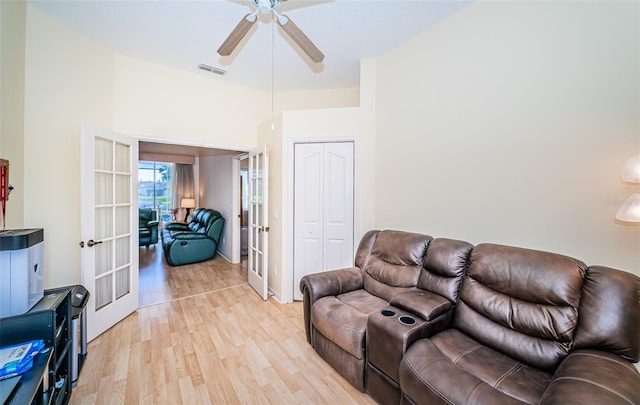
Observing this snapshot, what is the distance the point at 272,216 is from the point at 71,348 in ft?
7.24

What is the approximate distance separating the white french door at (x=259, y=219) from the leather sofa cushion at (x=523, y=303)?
2320 mm

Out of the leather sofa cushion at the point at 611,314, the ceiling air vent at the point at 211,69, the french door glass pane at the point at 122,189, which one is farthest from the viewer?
the ceiling air vent at the point at 211,69

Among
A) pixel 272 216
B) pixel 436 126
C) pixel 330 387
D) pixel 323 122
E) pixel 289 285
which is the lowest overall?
pixel 330 387

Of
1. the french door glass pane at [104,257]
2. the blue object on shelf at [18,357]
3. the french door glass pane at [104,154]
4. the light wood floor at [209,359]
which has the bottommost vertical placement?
the light wood floor at [209,359]

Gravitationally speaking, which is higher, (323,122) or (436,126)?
(323,122)

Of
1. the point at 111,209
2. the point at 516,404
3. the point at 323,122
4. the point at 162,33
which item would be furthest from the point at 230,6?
the point at 516,404

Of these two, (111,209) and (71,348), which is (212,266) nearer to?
(111,209)

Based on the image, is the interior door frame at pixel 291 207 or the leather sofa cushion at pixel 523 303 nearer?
the leather sofa cushion at pixel 523 303

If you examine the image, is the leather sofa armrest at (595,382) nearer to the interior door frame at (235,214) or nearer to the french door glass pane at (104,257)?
the french door glass pane at (104,257)

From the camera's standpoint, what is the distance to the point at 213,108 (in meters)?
3.57

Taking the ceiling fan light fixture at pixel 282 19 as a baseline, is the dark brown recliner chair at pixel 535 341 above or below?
below

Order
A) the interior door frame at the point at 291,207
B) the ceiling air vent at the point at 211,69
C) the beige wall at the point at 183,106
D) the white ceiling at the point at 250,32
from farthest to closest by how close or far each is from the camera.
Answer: the ceiling air vent at the point at 211,69 < the interior door frame at the point at 291,207 < the beige wall at the point at 183,106 < the white ceiling at the point at 250,32

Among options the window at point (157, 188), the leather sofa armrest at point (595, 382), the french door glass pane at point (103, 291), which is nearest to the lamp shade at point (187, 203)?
the window at point (157, 188)

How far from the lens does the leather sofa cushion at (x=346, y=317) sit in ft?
6.01
